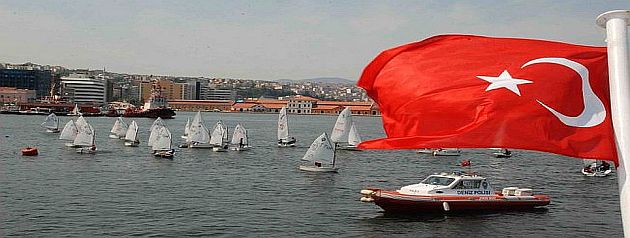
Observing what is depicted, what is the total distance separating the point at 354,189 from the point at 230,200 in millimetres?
10533

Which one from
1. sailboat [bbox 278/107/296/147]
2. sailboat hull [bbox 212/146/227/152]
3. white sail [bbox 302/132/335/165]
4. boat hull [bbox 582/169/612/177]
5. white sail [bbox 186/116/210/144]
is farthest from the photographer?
sailboat [bbox 278/107/296/147]

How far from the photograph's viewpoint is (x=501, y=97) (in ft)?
30.0

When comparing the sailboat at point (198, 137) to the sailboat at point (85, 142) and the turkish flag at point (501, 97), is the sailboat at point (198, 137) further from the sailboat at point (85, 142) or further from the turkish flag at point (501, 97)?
the turkish flag at point (501, 97)

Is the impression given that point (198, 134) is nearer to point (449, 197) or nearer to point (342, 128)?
point (342, 128)

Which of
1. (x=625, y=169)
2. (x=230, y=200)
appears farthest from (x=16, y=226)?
(x=625, y=169)

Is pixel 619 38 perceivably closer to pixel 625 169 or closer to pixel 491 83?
pixel 625 169

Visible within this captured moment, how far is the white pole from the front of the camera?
7473mm

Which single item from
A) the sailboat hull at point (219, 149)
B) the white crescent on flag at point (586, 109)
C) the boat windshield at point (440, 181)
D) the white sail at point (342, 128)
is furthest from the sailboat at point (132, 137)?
the white crescent on flag at point (586, 109)

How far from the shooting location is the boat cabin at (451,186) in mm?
39781

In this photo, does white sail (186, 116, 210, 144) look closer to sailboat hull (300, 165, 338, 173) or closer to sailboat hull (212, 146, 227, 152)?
sailboat hull (212, 146, 227, 152)

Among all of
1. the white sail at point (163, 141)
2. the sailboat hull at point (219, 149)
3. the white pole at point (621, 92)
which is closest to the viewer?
the white pole at point (621, 92)

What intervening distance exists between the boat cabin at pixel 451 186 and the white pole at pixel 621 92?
32231 mm

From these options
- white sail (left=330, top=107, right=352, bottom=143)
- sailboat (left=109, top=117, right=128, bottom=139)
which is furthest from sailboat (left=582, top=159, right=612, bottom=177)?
sailboat (left=109, top=117, right=128, bottom=139)

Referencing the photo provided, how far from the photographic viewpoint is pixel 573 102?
29.6 feet
